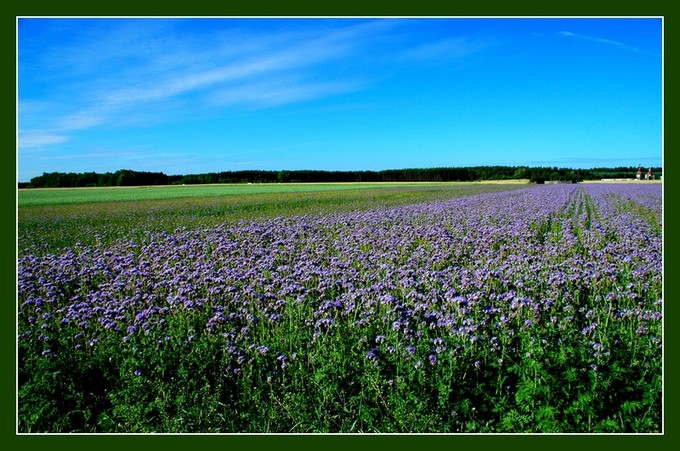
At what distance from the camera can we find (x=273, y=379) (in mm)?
4172

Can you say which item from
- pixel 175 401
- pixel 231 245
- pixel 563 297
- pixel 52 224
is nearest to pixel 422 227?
pixel 231 245

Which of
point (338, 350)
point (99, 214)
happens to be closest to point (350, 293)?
point (338, 350)

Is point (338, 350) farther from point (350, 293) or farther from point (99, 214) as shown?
point (99, 214)

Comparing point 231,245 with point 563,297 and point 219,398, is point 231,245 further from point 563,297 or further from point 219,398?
point 563,297

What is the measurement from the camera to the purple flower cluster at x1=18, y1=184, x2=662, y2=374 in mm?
4621

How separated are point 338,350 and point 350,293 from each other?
1162 millimetres

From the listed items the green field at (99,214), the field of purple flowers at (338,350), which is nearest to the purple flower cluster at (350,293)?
the field of purple flowers at (338,350)

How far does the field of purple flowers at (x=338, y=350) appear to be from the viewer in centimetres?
366

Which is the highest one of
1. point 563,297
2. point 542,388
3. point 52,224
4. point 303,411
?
point 52,224

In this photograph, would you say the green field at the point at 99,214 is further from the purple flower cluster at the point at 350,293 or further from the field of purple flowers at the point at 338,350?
the field of purple flowers at the point at 338,350

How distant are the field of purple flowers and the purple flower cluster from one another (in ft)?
0.10

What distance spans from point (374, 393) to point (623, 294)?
10.5 feet

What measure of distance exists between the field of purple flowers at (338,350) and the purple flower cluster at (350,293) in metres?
0.03

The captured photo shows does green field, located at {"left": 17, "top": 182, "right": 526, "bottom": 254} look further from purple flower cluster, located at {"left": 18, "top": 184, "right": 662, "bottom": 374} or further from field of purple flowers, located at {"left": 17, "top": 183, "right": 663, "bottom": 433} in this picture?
field of purple flowers, located at {"left": 17, "top": 183, "right": 663, "bottom": 433}
